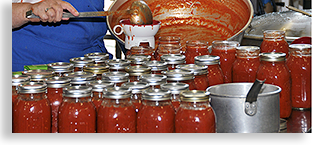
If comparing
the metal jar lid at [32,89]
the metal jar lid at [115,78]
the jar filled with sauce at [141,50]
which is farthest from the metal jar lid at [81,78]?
the jar filled with sauce at [141,50]

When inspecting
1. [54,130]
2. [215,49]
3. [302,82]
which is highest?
[215,49]

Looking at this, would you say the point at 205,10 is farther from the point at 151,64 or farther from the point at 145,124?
the point at 145,124

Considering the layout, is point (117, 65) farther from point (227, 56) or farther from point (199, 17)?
point (199, 17)

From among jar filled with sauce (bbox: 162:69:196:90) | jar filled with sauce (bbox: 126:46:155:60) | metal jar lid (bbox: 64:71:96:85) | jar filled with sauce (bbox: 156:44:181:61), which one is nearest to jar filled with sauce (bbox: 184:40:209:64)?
jar filled with sauce (bbox: 156:44:181:61)

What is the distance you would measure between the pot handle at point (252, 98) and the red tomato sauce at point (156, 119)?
18 centimetres

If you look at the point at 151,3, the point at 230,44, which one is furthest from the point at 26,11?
the point at 230,44

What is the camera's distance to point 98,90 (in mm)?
956

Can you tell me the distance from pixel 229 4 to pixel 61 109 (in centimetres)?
152

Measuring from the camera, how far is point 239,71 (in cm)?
123

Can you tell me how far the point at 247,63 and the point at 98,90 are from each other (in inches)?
21.3

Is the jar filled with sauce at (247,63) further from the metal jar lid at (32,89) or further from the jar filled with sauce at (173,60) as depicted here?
the metal jar lid at (32,89)

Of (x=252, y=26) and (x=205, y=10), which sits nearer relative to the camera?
(x=205, y=10)

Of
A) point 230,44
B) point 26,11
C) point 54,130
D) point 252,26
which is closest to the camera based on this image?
point 54,130
